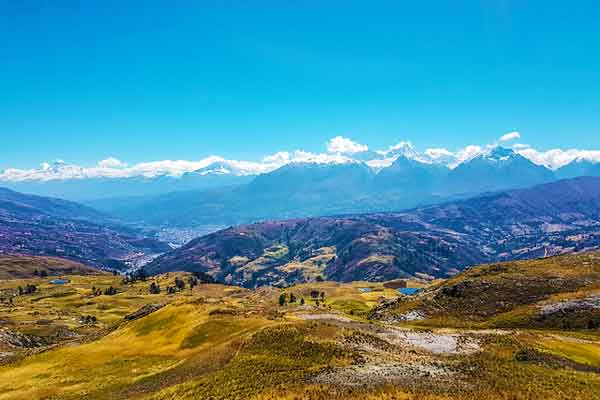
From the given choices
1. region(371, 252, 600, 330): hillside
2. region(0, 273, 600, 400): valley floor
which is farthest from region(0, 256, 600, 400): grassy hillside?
region(371, 252, 600, 330): hillside

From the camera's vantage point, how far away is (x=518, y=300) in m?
111

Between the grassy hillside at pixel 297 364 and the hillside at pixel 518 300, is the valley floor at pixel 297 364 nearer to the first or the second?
the grassy hillside at pixel 297 364

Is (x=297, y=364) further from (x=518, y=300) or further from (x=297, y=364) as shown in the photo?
(x=518, y=300)

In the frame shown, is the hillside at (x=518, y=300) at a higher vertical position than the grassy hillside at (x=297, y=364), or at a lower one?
lower

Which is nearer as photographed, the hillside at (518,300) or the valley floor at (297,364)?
the valley floor at (297,364)

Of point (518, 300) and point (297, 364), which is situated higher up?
point (297, 364)

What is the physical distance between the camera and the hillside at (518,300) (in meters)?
94.4

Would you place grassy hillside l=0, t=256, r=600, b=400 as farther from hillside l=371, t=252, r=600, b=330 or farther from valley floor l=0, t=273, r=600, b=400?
hillside l=371, t=252, r=600, b=330

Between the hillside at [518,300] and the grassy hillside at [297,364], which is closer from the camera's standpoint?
the grassy hillside at [297,364]

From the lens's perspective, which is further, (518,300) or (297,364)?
(518,300)

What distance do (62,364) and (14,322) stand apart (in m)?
134

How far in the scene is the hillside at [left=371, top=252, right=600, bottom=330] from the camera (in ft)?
310

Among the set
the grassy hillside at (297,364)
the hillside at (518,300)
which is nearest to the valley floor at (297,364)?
the grassy hillside at (297,364)

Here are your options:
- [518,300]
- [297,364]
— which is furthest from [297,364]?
[518,300]
